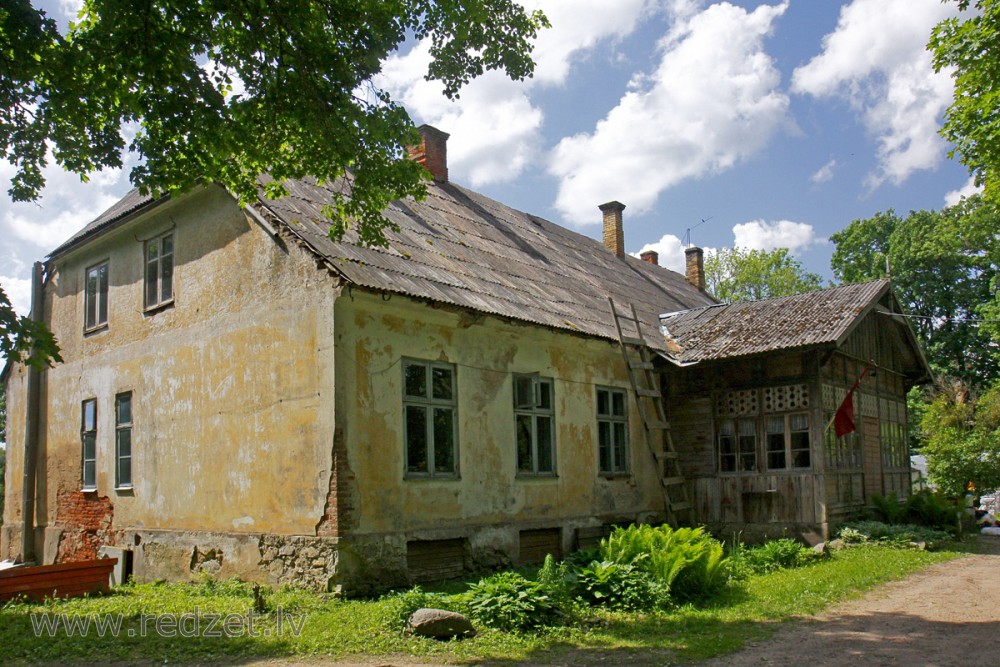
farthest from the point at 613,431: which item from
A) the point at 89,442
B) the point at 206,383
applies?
the point at 89,442

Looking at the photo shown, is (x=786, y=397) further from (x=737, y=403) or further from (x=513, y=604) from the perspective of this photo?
(x=513, y=604)

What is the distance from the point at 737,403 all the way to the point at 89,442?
444 inches

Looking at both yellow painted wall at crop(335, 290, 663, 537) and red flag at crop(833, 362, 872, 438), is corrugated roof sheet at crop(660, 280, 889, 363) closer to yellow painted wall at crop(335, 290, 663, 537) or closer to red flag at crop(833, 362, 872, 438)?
red flag at crop(833, 362, 872, 438)

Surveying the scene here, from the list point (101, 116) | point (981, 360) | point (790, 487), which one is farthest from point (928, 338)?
point (101, 116)

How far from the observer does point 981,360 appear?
37000 millimetres

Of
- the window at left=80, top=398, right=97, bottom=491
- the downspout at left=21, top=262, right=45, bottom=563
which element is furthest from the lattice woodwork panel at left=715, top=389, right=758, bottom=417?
the downspout at left=21, top=262, right=45, bottom=563

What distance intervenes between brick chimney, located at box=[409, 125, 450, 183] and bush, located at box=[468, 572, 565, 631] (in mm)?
11175

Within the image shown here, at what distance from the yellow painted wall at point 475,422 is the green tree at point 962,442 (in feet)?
Result: 36.7

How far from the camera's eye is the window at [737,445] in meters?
15.2

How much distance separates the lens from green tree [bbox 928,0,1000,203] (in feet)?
43.4

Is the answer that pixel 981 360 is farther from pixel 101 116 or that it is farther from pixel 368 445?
pixel 101 116

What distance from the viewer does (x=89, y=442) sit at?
46.8 ft

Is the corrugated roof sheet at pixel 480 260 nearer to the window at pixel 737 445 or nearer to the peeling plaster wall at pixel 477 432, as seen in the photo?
the peeling plaster wall at pixel 477 432

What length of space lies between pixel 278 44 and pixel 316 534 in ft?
17.5
